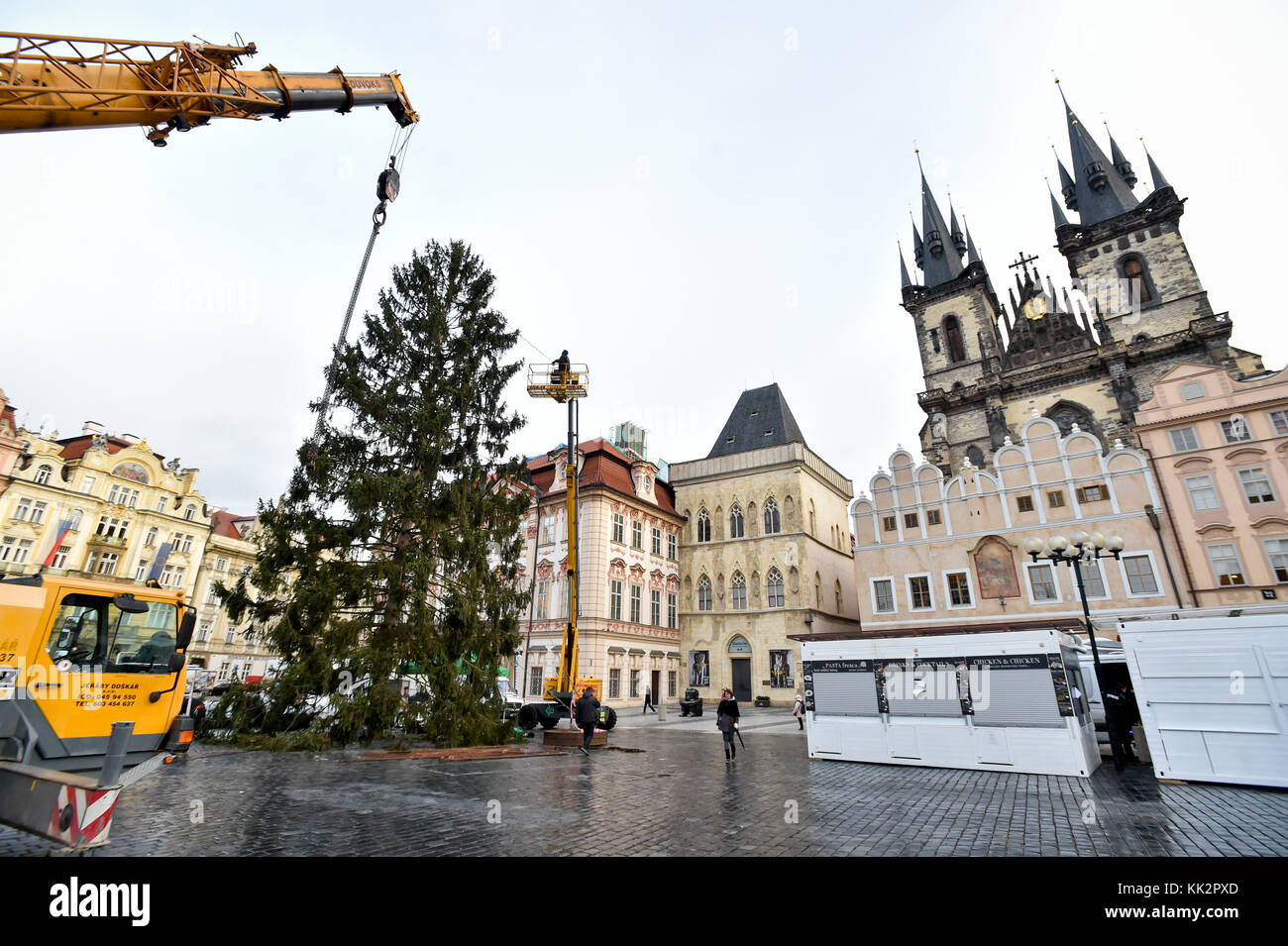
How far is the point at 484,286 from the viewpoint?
65.8 feet

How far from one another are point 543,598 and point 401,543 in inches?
811

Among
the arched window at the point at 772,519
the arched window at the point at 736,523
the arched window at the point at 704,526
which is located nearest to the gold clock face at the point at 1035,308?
the arched window at the point at 772,519

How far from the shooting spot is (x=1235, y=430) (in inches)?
1074

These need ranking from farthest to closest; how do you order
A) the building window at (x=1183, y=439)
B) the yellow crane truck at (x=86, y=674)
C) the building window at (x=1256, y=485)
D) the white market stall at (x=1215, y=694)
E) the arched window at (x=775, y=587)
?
the arched window at (x=775, y=587) < the building window at (x=1183, y=439) < the building window at (x=1256, y=485) < the white market stall at (x=1215, y=694) < the yellow crane truck at (x=86, y=674)

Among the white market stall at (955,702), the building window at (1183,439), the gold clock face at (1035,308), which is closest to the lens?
the white market stall at (955,702)

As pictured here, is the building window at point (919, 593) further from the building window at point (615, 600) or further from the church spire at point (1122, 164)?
the church spire at point (1122, 164)

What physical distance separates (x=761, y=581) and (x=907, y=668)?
999 inches

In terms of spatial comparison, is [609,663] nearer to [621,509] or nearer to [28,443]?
[621,509]

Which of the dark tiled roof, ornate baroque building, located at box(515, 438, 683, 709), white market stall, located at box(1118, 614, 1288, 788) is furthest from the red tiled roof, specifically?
white market stall, located at box(1118, 614, 1288, 788)

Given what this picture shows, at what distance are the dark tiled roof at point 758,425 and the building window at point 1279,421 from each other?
23484 mm

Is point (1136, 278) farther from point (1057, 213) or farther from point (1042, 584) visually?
point (1042, 584)

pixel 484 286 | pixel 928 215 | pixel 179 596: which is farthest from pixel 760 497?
pixel 928 215

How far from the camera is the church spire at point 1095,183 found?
45.8 metres

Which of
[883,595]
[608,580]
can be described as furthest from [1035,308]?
[608,580]
